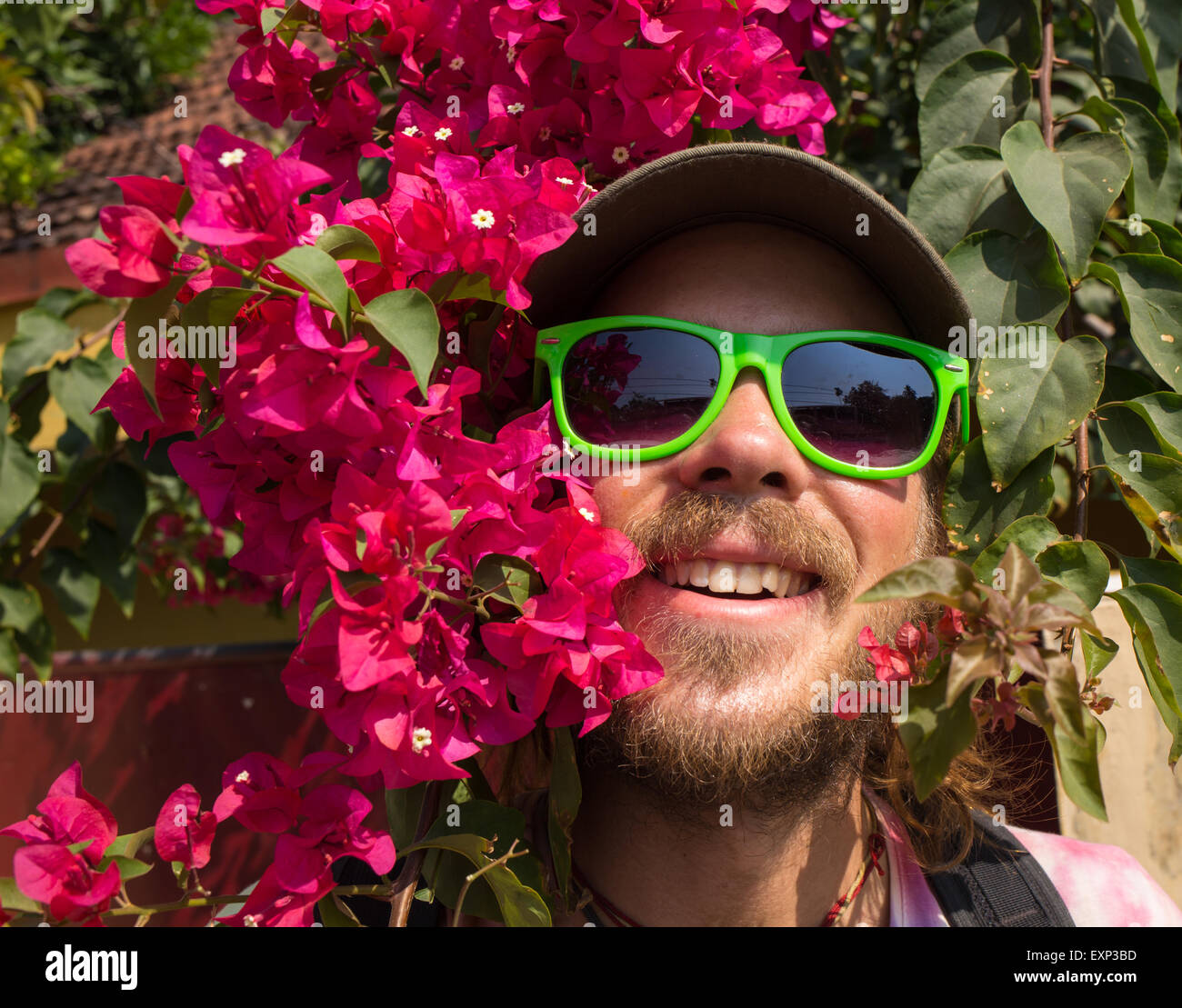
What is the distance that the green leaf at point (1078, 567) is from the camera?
3.26ft

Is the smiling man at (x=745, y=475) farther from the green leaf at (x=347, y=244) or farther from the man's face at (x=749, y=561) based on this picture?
the green leaf at (x=347, y=244)

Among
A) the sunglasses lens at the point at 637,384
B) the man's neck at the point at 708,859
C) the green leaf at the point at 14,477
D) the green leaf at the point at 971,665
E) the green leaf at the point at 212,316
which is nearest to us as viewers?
the green leaf at the point at 971,665

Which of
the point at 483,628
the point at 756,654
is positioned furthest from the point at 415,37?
the point at 756,654

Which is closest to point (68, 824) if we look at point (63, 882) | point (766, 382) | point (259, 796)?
point (63, 882)

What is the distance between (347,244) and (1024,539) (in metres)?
0.75

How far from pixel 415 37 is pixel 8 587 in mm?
1392

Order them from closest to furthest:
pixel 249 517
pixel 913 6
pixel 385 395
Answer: pixel 385 395 → pixel 249 517 → pixel 913 6

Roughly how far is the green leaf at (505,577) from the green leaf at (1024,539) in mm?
478

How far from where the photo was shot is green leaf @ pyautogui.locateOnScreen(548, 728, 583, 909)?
108 centimetres

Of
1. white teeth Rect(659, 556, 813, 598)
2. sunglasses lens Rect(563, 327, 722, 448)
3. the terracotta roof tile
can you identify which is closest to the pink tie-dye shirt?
white teeth Rect(659, 556, 813, 598)

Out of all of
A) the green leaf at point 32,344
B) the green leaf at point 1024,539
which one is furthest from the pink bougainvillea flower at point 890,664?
the green leaf at point 32,344

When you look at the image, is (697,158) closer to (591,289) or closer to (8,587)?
(591,289)

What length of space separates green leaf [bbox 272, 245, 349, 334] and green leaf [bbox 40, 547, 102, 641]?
143cm

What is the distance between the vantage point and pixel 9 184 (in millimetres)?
4074
